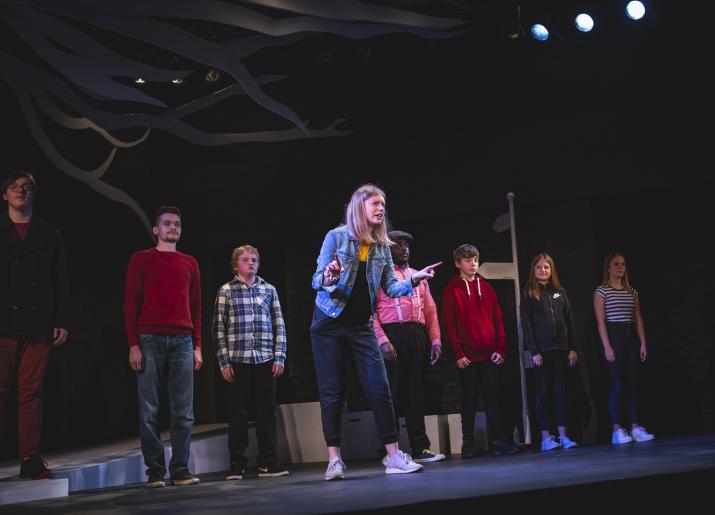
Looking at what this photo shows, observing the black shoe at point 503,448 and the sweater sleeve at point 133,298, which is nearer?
the sweater sleeve at point 133,298

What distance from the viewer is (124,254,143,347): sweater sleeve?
474 centimetres

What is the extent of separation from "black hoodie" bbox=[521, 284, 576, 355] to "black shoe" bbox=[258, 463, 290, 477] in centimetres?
215

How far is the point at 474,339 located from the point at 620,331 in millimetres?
→ 1240

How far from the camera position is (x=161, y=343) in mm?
4762

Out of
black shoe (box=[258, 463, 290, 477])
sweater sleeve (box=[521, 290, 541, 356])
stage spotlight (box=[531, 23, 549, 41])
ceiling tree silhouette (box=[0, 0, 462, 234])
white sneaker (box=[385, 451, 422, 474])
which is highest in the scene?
stage spotlight (box=[531, 23, 549, 41])

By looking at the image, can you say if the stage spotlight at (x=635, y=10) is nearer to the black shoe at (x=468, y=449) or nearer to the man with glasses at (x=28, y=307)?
the black shoe at (x=468, y=449)

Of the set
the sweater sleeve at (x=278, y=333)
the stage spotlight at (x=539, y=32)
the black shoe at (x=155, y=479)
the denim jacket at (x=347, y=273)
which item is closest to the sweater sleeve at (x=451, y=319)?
the sweater sleeve at (x=278, y=333)

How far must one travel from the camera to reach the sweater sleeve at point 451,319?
6.30 metres

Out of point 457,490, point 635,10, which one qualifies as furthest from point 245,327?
point 635,10

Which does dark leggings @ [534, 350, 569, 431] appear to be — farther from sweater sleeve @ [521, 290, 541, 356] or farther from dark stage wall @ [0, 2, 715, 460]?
dark stage wall @ [0, 2, 715, 460]

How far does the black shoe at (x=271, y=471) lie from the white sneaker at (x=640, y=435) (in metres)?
2.66

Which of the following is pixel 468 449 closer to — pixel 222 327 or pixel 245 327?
pixel 245 327

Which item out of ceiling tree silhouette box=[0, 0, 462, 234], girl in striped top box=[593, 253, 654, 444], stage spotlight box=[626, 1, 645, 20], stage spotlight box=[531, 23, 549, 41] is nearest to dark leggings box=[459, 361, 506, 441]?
girl in striped top box=[593, 253, 654, 444]

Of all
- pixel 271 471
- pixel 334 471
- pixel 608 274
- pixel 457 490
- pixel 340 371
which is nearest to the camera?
pixel 457 490
